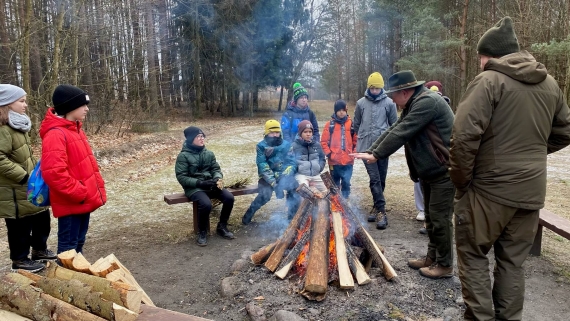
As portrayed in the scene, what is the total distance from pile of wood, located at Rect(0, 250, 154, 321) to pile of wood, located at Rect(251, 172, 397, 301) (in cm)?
149

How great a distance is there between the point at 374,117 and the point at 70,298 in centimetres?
467

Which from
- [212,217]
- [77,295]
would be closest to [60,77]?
[212,217]

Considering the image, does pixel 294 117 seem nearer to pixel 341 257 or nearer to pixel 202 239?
pixel 202 239

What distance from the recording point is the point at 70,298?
101 inches

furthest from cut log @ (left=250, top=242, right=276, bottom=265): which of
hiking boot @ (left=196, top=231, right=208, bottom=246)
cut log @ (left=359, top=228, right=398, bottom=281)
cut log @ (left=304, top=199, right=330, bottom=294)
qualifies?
hiking boot @ (left=196, top=231, right=208, bottom=246)

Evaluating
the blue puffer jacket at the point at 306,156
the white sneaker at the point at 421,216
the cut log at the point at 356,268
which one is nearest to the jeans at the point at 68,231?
the cut log at the point at 356,268

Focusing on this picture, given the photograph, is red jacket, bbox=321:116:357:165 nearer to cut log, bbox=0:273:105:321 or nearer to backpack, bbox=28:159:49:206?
backpack, bbox=28:159:49:206

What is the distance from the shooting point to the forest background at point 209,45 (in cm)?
1245

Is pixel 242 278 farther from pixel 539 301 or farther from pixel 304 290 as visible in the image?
pixel 539 301

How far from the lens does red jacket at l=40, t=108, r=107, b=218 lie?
3455mm

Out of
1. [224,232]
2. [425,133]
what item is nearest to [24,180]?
[224,232]

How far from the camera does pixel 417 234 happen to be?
17.3 ft

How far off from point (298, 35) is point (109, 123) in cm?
1034

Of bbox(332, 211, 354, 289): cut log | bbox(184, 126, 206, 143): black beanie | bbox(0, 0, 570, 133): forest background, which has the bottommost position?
bbox(332, 211, 354, 289): cut log
